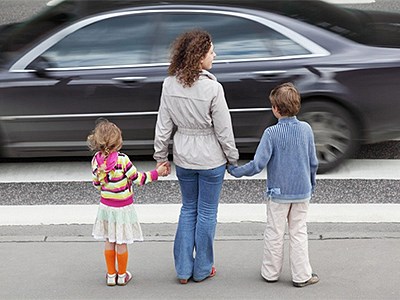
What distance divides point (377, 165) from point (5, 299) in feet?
12.7

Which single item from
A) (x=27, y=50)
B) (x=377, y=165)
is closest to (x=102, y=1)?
(x=27, y=50)

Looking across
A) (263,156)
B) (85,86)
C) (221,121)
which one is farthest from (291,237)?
(85,86)

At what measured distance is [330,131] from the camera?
748 cm

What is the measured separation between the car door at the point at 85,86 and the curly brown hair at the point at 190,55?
95.8 inches

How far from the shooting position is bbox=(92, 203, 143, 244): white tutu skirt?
514 centimetres

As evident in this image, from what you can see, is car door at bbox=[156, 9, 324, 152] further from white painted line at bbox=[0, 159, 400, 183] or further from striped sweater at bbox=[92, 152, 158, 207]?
striped sweater at bbox=[92, 152, 158, 207]

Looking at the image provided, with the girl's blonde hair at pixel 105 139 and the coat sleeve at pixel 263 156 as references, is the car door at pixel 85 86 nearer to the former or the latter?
the girl's blonde hair at pixel 105 139

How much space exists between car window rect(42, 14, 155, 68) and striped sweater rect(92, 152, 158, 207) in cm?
259

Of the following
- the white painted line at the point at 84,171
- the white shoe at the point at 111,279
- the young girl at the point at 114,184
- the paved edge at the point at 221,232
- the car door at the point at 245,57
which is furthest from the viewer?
the white painted line at the point at 84,171

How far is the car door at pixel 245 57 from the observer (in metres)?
7.38

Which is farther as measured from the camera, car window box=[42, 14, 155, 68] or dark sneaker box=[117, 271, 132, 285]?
car window box=[42, 14, 155, 68]

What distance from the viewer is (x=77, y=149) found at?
7.66 meters

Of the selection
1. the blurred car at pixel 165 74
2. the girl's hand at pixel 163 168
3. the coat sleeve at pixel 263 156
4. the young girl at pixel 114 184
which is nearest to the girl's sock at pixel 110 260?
the young girl at pixel 114 184

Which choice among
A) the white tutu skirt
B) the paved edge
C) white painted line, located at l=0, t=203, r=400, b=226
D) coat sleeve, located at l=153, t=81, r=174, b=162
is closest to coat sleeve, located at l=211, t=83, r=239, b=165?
coat sleeve, located at l=153, t=81, r=174, b=162
